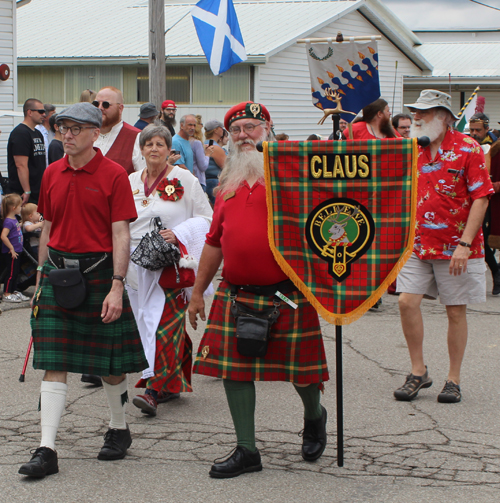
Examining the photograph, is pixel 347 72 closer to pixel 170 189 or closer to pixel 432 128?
pixel 432 128

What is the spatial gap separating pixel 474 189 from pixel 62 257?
273 centimetres

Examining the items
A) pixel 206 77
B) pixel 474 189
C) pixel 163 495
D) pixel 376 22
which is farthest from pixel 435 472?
pixel 376 22

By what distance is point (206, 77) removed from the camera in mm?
23531

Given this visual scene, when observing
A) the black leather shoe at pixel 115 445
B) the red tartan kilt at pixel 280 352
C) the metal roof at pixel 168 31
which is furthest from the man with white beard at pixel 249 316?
the metal roof at pixel 168 31

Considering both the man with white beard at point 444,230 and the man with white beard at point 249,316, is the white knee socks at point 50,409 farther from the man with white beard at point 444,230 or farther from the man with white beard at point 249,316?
the man with white beard at point 444,230

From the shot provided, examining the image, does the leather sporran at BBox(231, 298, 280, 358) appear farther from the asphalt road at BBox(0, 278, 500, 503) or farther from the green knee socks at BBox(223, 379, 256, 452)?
the asphalt road at BBox(0, 278, 500, 503)

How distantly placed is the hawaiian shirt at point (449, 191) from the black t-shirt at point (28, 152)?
5900 millimetres

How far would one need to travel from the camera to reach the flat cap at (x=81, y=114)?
4.19 m

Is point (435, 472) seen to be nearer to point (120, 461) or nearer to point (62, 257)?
point (120, 461)

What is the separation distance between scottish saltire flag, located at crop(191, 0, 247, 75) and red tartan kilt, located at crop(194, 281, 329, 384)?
760cm

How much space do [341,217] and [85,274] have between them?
54.2 inches

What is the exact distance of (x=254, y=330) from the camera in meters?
4.01

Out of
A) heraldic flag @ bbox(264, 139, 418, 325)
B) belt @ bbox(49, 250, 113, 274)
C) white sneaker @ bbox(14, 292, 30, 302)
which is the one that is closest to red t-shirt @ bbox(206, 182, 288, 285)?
heraldic flag @ bbox(264, 139, 418, 325)

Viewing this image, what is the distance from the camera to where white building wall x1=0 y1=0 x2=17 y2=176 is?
1523cm
